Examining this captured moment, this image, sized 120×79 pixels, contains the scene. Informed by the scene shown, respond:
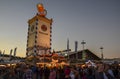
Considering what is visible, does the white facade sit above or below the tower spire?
below

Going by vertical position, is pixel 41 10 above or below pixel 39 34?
above

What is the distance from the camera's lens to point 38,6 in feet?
179

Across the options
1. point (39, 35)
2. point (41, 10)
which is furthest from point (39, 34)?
point (41, 10)

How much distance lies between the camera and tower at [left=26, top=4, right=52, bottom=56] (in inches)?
2043

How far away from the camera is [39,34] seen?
174ft

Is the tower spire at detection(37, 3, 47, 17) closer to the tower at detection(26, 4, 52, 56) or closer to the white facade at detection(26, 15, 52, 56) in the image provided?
the tower at detection(26, 4, 52, 56)

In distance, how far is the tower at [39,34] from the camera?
51.9 metres

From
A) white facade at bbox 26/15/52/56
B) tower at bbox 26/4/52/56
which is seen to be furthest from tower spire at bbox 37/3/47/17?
white facade at bbox 26/15/52/56

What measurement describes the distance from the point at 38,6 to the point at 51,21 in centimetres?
684

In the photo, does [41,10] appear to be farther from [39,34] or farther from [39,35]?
[39,35]

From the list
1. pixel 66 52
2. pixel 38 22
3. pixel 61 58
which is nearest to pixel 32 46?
pixel 38 22

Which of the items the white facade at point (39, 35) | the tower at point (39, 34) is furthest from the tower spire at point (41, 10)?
the white facade at point (39, 35)

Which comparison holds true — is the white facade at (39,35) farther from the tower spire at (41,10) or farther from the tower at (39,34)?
the tower spire at (41,10)

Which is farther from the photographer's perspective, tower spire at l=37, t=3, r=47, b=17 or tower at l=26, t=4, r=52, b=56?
tower spire at l=37, t=3, r=47, b=17
